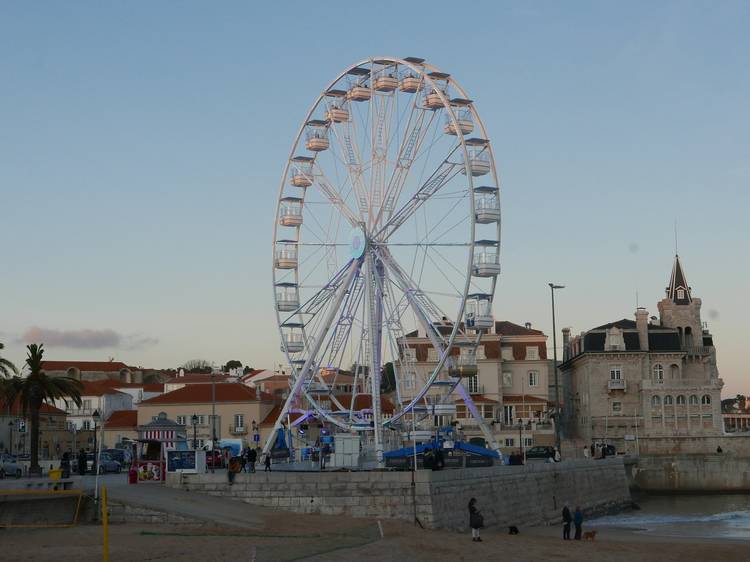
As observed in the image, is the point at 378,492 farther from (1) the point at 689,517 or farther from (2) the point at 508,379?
(2) the point at 508,379

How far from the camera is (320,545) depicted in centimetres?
3077

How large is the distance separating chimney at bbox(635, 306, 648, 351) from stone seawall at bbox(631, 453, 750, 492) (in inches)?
570

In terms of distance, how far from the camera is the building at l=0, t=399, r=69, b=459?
8900 centimetres

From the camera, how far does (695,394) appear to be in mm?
89375

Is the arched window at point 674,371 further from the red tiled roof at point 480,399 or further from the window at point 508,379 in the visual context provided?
the red tiled roof at point 480,399

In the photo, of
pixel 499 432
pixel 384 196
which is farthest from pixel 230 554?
pixel 499 432

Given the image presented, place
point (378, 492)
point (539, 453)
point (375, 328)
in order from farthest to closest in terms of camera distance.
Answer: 1. point (539, 453)
2. point (375, 328)
3. point (378, 492)

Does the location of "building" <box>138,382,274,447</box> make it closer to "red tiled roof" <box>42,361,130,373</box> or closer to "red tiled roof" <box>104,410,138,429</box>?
"red tiled roof" <box>104,410,138,429</box>

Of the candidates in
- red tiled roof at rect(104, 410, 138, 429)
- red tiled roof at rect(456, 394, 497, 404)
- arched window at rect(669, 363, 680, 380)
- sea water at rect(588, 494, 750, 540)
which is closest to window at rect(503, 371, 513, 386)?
red tiled roof at rect(456, 394, 497, 404)

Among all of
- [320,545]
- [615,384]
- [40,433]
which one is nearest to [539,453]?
[615,384]

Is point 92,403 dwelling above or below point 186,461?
above

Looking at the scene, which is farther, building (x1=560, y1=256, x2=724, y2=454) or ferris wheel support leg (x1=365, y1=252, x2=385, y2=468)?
building (x1=560, y1=256, x2=724, y2=454)

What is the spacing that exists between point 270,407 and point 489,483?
178 feet

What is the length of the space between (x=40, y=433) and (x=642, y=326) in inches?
2052
